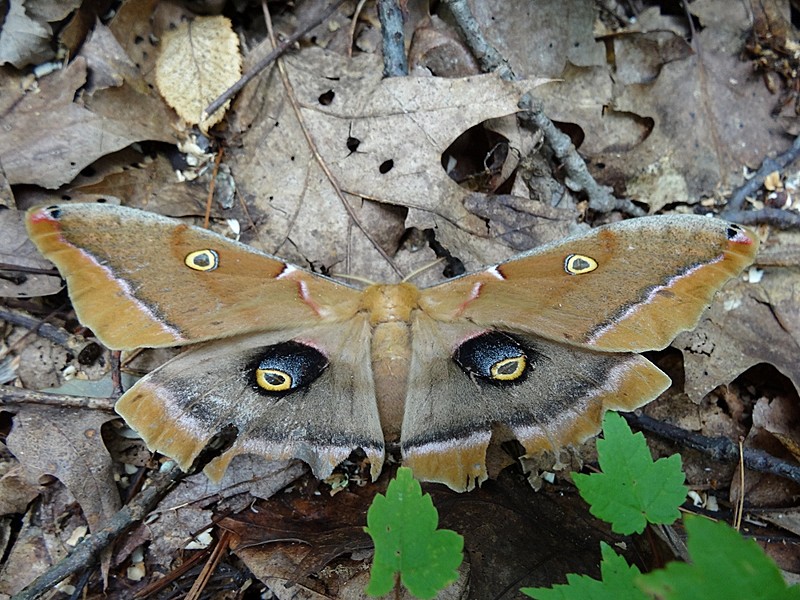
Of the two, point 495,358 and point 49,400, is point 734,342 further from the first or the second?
point 49,400

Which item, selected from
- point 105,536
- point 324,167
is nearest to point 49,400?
point 105,536

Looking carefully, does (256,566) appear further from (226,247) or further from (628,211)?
(628,211)

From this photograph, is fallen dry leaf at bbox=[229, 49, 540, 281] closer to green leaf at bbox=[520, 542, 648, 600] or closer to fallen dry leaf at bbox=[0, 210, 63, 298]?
fallen dry leaf at bbox=[0, 210, 63, 298]

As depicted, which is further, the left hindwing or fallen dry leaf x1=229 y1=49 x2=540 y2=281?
fallen dry leaf x1=229 y1=49 x2=540 y2=281

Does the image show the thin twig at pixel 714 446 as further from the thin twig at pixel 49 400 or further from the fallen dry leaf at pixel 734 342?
the thin twig at pixel 49 400

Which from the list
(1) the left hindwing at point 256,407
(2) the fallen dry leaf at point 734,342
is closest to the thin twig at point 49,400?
(1) the left hindwing at point 256,407

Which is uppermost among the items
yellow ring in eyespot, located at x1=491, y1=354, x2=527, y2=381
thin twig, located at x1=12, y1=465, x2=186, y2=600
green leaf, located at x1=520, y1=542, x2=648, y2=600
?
yellow ring in eyespot, located at x1=491, y1=354, x2=527, y2=381

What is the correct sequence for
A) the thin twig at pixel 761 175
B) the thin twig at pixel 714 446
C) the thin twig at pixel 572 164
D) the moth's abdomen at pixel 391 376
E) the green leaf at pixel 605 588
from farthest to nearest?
the thin twig at pixel 761 175
the thin twig at pixel 572 164
the thin twig at pixel 714 446
the moth's abdomen at pixel 391 376
the green leaf at pixel 605 588

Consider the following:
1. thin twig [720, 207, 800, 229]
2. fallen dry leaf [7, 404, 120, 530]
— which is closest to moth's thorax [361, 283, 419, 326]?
fallen dry leaf [7, 404, 120, 530]
